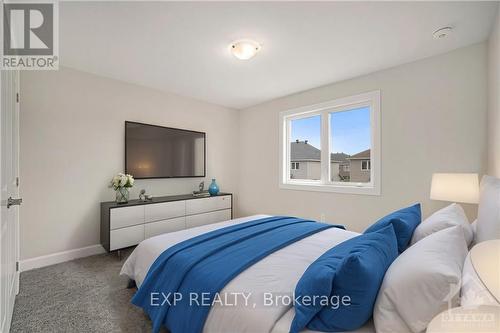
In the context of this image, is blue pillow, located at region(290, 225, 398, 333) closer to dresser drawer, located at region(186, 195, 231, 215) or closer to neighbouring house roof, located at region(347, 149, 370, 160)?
neighbouring house roof, located at region(347, 149, 370, 160)

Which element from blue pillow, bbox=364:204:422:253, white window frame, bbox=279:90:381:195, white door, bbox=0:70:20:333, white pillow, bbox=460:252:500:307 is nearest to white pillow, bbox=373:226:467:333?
white pillow, bbox=460:252:500:307

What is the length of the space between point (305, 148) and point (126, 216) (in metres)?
2.88

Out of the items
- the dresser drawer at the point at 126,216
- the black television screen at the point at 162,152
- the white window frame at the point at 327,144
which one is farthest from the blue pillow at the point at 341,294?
the black television screen at the point at 162,152

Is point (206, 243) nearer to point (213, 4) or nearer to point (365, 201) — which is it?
point (213, 4)

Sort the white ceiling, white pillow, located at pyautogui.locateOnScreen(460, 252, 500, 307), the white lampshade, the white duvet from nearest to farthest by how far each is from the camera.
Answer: white pillow, located at pyautogui.locateOnScreen(460, 252, 500, 307)
the white duvet
the white ceiling
the white lampshade

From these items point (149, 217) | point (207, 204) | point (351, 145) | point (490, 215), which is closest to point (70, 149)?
point (149, 217)

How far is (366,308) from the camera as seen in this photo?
97 centimetres

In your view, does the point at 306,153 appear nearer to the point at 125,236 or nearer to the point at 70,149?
the point at 125,236

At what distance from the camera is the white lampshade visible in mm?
2096

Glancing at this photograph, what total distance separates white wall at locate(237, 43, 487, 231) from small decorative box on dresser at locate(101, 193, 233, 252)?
158cm

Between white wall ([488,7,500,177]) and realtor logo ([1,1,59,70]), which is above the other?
realtor logo ([1,1,59,70])

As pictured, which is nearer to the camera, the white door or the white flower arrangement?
the white door

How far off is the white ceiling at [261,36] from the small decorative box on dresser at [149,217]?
176cm

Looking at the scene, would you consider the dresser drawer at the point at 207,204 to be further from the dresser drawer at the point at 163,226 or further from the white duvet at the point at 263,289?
the white duvet at the point at 263,289
